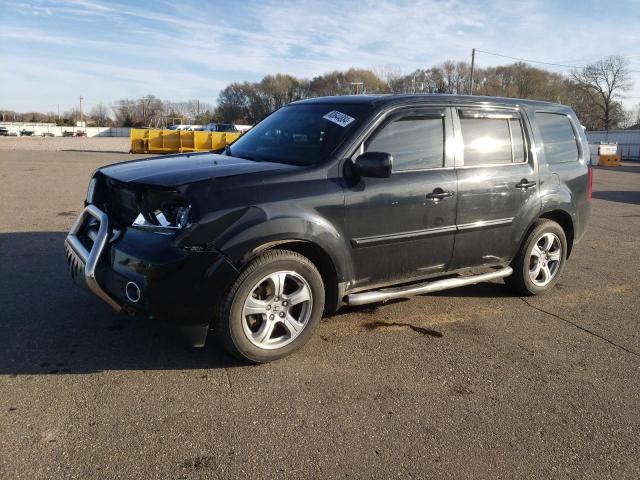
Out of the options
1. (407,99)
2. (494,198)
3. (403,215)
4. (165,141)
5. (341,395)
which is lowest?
(341,395)

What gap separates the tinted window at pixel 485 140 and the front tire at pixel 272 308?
1858 millimetres

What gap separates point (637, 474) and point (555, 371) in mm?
1138

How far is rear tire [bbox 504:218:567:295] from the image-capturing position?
5203mm

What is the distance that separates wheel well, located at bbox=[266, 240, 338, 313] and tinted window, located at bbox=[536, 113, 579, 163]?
2.73 m

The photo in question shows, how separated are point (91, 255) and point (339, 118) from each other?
2117mm

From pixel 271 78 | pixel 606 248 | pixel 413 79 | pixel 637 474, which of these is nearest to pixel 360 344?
pixel 637 474

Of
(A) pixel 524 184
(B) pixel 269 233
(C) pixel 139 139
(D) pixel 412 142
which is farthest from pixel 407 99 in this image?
(C) pixel 139 139

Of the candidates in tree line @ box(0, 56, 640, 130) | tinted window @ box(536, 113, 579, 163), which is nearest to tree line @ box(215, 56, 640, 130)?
tree line @ box(0, 56, 640, 130)

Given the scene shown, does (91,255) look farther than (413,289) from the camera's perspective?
No

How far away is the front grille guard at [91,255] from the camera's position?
11.4 feet

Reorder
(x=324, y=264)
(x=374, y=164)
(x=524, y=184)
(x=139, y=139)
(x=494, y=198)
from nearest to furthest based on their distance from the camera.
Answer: (x=374, y=164) → (x=324, y=264) → (x=494, y=198) → (x=524, y=184) → (x=139, y=139)

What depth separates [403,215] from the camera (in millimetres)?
4137

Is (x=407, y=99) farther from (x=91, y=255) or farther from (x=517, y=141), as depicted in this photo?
(x=91, y=255)

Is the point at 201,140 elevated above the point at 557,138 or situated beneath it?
elevated above
